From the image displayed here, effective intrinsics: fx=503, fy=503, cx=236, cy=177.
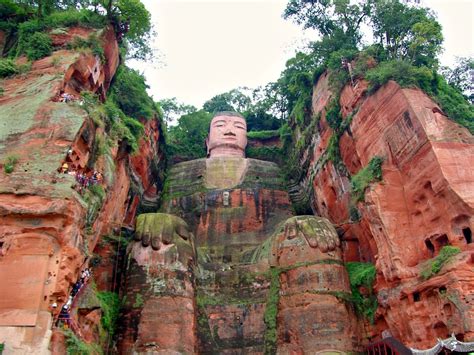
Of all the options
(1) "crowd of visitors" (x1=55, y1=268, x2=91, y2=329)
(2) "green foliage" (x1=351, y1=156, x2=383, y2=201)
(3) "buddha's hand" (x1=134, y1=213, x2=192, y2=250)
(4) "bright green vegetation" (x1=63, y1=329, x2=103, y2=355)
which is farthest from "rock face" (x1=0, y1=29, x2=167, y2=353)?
(2) "green foliage" (x1=351, y1=156, x2=383, y2=201)

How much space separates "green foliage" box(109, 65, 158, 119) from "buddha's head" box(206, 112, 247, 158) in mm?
5596

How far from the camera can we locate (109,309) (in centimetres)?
1583

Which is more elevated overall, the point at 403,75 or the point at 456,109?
the point at 403,75

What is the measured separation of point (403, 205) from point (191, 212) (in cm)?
1041

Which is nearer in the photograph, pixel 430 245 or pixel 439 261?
pixel 439 261

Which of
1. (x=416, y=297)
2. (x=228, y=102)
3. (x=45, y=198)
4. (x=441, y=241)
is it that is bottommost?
(x=416, y=297)

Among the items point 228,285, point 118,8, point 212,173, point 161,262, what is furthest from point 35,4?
point 228,285

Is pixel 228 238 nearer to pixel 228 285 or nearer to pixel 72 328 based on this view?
pixel 228 285

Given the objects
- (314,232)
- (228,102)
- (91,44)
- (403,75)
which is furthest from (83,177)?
(228,102)

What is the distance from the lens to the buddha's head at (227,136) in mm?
28844

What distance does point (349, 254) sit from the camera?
19.5 m

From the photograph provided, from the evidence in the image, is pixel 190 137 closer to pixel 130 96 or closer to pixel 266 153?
pixel 266 153

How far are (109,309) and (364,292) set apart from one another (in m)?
8.35

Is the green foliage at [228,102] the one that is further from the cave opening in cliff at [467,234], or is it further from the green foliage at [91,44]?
the cave opening in cliff at [467,234]
